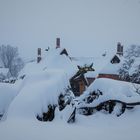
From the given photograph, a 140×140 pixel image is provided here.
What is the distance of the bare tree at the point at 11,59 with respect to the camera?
60844 millimetres

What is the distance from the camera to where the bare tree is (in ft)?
200

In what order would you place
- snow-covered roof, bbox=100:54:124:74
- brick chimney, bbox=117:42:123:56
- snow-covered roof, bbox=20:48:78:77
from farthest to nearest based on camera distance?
brick chimney, bbox=117:42:123:56, snow-covered roof, bbox=100:54:124:74, snow-covered roof, bbox=20:48:78:77

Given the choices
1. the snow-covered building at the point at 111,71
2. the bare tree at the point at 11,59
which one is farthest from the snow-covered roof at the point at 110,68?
the bare tree at the point at 11,59

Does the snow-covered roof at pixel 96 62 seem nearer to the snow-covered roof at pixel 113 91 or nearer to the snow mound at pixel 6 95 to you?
the snow-covered roof at pixel 113 91

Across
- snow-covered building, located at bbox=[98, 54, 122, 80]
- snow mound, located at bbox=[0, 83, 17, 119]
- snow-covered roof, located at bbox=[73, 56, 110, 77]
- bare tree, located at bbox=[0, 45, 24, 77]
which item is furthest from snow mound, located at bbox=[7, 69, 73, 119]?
bare tree, located at bbox=[0, 45, 24, 77]

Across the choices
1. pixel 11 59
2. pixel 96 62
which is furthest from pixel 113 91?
pixel 11 59

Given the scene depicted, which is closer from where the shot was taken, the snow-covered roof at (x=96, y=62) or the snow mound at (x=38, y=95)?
the snow mound at (x=38, y=95)

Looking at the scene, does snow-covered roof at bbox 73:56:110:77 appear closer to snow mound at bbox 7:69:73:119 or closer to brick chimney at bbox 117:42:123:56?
brick chimney at bbox 117:42:123:56

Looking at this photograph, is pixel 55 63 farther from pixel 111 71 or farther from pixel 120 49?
pixel 120 49

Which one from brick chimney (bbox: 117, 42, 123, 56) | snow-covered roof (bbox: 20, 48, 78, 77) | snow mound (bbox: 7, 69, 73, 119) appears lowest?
snow-covered roof (bbox: 20, 48, 78, 77)

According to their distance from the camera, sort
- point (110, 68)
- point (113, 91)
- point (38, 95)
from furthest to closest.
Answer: point (110, 68), point (113, 91), point (38, 95)

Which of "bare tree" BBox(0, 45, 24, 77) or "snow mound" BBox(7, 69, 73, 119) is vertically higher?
"snow mound" BBox(7, 69, 73, 119)

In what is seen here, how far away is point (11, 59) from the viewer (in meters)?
62.5

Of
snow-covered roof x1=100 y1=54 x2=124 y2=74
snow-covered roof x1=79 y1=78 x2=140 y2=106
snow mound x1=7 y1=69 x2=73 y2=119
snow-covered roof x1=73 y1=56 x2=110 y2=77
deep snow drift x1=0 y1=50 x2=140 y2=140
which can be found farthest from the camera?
snow-covered roof x1=73 y1=56 x2=110 y2=77
